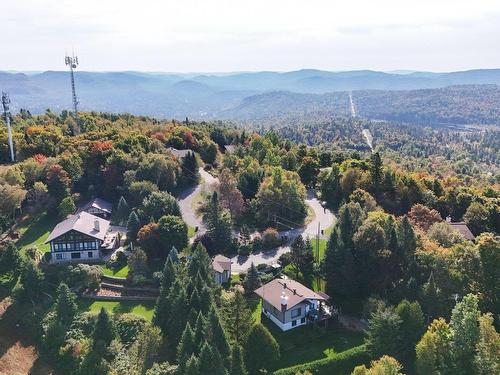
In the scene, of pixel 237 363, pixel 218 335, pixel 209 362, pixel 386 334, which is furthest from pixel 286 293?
pixel 209 362

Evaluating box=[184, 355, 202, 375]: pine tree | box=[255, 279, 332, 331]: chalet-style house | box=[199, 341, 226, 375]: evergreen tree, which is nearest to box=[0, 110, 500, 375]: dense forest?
box=[199, 341, 226, 375]: evergreen tree

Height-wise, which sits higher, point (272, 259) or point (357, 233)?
point (357, 233)

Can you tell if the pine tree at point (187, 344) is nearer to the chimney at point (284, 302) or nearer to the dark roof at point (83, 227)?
the chimney at point (284, 302)

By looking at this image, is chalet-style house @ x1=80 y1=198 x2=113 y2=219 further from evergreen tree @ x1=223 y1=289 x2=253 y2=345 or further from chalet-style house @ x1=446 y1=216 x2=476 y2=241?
chalet-style house @ x1=446 y1=216 x2=476 y2=241

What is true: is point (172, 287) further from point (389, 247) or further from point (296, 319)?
point (389, 247)

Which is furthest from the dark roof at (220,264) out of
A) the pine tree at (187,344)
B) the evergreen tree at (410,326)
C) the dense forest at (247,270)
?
the evergreen tree at (410,326)

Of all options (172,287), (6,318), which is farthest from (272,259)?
(6,318)
